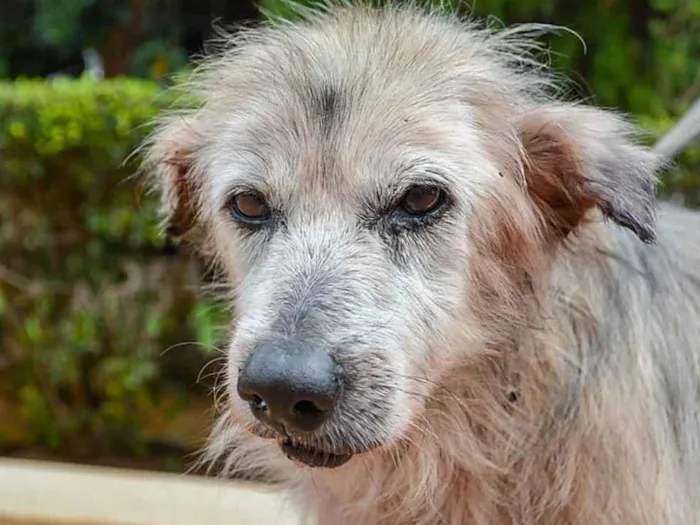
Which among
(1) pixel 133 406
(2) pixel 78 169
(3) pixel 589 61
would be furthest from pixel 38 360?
(3) pixel 589 61

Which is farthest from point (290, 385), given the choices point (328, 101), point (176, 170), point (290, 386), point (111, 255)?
point (111, 255)

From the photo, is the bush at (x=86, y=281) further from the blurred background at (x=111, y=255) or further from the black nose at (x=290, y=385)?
the black nose at (x=290, y=385)

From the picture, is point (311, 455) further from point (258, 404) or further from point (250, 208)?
point (250, 208)

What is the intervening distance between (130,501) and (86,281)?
145 centimetres

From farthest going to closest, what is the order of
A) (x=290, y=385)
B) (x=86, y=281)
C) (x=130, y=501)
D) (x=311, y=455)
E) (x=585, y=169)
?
1. (x=86, y=281)
2. (x=130, y=501)
3. (x=585, y=169)
4. (x=311, y=455)
5. (x=290, y=385)

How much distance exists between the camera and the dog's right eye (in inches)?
62.8

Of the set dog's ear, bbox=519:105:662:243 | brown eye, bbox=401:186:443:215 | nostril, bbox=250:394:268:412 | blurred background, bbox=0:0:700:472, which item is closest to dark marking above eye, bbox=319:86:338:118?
brown eye, bbox=401:186:443:215

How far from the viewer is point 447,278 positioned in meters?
1.55

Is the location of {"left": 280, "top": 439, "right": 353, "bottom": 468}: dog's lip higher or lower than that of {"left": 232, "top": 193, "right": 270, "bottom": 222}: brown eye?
lower

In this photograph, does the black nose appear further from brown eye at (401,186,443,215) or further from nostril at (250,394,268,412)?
brown eye at (401,186,443,215)

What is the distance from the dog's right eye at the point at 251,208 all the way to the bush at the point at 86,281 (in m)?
1.79

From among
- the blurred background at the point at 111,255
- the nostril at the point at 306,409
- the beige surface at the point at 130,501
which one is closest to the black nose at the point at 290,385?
the nostril at the point at 306,409

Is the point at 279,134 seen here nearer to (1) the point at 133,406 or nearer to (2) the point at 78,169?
(2) the point at 78,169

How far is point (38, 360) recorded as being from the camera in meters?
→ 3.71
